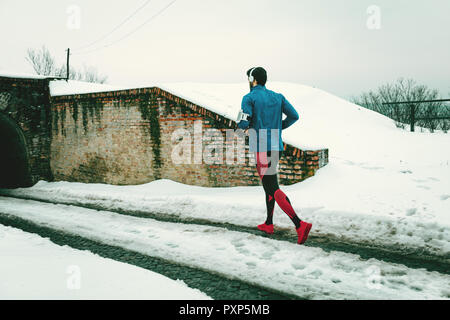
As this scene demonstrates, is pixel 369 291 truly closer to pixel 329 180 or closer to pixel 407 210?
pixel 407 210

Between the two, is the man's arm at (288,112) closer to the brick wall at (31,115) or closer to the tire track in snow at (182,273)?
the tire track in snow at (182,273)

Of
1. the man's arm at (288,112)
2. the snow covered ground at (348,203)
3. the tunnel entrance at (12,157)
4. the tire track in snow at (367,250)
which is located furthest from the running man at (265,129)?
the tunnel entrance at (12,157)

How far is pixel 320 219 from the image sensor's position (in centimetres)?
431

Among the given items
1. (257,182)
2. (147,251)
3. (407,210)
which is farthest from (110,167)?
(407,210)

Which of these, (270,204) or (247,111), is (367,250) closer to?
(270,204)

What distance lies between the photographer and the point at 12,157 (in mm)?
11062

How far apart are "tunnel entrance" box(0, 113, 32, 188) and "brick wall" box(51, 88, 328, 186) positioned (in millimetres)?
1118

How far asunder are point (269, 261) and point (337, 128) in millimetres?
8430

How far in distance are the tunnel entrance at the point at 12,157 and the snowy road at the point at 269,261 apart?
699 cm

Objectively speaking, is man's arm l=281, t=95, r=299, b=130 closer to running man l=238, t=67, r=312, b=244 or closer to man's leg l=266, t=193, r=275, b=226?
running man l=238, t=67, r=312, b=244

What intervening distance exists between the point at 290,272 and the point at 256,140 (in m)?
1.65

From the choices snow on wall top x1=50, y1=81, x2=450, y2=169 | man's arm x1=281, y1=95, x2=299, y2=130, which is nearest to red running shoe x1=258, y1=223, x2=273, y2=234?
man's arm x1=281, y1=95, x2=299, y2=130

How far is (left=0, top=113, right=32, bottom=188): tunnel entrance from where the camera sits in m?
10.6

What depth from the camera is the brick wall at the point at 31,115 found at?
395 inches
